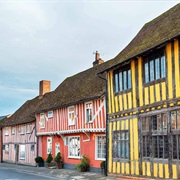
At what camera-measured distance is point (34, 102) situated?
37188 mm

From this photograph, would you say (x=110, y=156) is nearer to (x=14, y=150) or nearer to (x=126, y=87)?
(x=126, y=87)

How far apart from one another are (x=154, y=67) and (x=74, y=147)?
37.4 feet

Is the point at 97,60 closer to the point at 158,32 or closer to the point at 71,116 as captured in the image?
the point at 71,116

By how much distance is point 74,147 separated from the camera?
24219mm

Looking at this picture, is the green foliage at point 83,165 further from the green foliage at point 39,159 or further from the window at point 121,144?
the green foliage at point 39,159

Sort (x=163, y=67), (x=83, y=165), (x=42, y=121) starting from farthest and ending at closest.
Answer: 1. (x=42, y=121)
2. (x=83, y=165)
3. (x=163, y=67)

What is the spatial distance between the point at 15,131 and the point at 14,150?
204 cm

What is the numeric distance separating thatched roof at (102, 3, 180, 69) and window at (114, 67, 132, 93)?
59 cm

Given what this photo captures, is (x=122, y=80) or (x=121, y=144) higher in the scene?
(x=122, y=80)

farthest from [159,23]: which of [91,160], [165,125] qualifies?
[91,160]

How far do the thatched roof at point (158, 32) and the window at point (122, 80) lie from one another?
23.3 inches

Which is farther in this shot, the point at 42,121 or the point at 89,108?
the point at 42,121

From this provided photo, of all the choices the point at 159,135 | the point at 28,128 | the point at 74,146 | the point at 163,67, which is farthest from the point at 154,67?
the point at 28,128

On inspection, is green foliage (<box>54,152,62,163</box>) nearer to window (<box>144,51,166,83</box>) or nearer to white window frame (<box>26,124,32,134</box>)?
white window frame (<box>26,124,32,134</box>)
